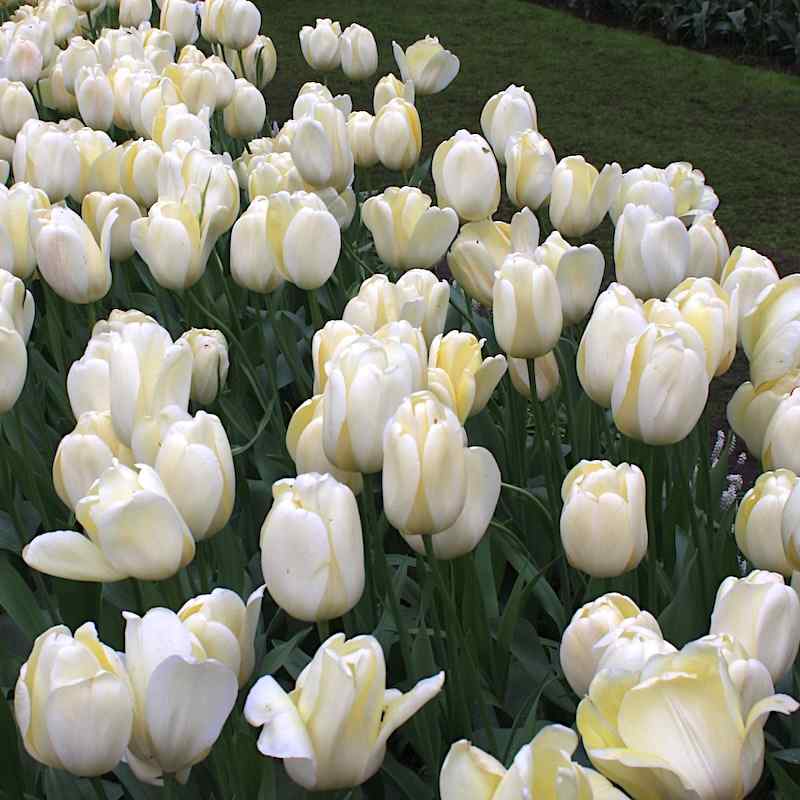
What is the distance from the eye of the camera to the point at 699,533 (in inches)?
49.9

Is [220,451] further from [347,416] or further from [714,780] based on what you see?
[714,780]

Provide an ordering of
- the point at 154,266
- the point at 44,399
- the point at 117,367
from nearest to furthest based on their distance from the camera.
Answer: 1. the point at 117,367
2. the point at 154,266
3. the point at 44,399

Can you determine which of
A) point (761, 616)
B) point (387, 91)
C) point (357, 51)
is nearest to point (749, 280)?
point (761, 616)

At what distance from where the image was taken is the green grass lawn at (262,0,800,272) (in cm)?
505

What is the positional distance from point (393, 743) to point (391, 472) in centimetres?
45

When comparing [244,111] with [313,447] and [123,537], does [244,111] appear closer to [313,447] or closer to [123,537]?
[313,447]

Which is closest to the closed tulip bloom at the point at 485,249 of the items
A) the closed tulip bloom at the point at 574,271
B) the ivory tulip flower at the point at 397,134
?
the closed tulip bloom at the point at 574,271

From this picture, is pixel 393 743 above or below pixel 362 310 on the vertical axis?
below

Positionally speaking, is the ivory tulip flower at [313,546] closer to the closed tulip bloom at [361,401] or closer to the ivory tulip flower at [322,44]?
the closed tulip bloom at [361,401]

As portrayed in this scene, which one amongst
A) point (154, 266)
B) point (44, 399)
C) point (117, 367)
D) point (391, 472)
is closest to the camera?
point (391, 472)

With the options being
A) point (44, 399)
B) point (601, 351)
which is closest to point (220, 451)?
point (601, 351)

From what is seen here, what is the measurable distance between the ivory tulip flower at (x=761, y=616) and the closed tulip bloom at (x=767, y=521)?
7.2 inches

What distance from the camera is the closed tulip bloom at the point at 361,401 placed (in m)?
1.04

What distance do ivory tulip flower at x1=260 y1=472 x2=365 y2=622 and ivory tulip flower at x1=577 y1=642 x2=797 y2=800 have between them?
262 millimetres
